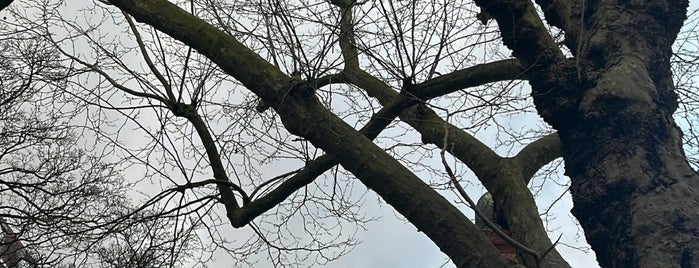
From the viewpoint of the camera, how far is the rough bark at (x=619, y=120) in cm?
341

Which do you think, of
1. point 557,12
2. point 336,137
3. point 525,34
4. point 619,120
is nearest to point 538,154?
point 557,12

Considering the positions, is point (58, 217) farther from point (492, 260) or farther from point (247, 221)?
point (492, 260)

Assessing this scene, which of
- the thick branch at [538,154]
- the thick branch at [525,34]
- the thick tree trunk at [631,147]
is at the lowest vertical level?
the thick tree trunk at [631,147]

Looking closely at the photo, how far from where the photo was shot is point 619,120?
3773 millimetres

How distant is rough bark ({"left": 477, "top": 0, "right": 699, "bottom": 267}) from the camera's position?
3.41 meters

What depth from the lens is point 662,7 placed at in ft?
13.8

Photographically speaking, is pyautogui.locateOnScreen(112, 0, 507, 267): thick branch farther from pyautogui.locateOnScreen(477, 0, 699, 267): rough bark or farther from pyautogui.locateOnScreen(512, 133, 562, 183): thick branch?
pyautogui.locateOnScreen(512, 133, 562, 183): thick branch

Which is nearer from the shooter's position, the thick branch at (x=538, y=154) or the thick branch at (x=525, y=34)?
the thick branch at (x=525, y=34)

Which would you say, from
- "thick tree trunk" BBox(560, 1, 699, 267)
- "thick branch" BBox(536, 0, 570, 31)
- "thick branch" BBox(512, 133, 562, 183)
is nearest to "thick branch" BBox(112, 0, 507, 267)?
"thick tree trunk" BBox(560, 1, 699, 267)

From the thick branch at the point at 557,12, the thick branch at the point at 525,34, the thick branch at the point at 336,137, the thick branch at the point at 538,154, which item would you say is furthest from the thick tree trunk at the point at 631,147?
the thick branch at the point at 538,154

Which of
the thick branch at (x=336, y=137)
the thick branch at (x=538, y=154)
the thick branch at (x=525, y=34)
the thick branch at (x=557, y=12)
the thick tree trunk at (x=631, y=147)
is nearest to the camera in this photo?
the thick tree trunk at (x=631, y=147)

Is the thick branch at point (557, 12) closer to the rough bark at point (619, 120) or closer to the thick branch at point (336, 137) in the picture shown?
the rough bark at point (619, 120)

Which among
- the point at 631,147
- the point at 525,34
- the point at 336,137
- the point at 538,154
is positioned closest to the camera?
the point at 631,147

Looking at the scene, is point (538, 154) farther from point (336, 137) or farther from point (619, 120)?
point (336, 137)
